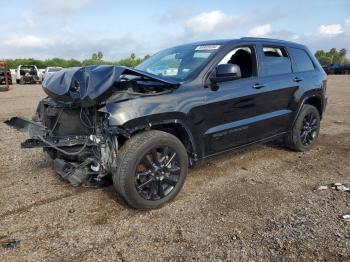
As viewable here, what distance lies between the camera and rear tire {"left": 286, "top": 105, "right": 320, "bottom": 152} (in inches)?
223

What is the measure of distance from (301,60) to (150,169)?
3411 millimetres

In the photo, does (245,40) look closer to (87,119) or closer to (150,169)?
(150,169)

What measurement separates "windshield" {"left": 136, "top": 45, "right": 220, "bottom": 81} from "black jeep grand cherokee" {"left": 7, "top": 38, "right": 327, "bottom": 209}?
Answer: 0.02m

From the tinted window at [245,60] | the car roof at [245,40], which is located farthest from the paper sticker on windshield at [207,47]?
the tinted window at [245,60]

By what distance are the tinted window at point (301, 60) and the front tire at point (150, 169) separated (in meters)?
2.79

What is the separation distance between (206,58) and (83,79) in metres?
1.52

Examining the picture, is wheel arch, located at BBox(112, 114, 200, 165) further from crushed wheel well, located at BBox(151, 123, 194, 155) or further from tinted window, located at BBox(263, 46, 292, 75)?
tinted window, located at BBox(263, 46, 292, 75)

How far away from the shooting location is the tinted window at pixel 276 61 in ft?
16.5

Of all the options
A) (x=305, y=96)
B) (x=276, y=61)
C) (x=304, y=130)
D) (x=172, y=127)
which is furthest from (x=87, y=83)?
(x=304, y=130)

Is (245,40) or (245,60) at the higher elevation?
(245,40)

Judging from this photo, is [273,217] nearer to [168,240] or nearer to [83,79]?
[168,240]

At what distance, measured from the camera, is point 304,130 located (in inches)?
232

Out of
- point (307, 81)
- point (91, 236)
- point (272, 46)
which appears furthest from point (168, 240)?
point (307, 81)

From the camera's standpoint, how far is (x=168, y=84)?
3838 millimetres
